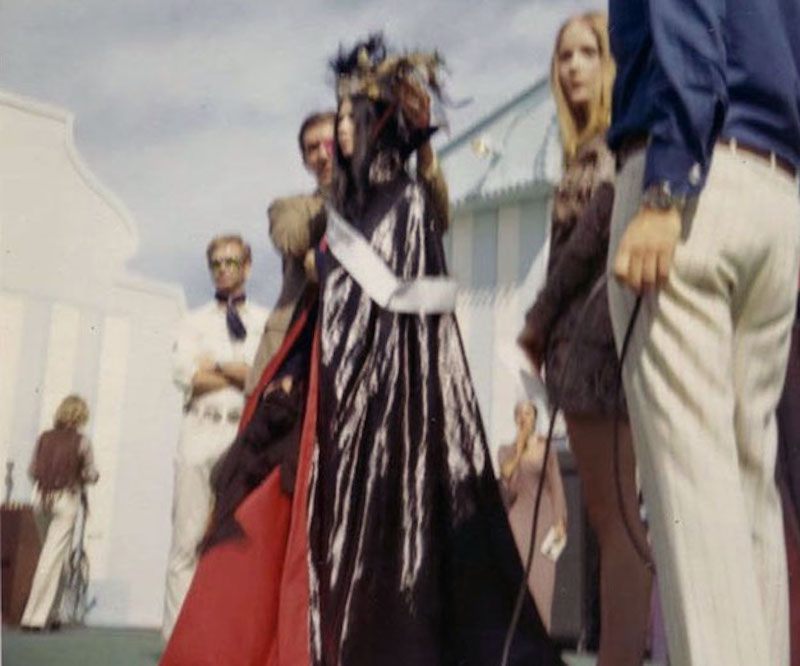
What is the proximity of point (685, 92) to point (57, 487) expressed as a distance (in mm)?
1367

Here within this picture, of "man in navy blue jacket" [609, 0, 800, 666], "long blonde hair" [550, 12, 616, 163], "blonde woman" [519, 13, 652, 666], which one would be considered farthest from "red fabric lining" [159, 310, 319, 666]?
"man in navy blue jacket" [609, 0, 800, 666]

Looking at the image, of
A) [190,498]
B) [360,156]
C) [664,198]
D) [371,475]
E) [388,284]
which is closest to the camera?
[664,198]

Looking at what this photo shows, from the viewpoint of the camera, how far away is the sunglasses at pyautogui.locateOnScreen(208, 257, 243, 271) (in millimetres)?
2463

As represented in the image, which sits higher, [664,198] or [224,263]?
[224,263]

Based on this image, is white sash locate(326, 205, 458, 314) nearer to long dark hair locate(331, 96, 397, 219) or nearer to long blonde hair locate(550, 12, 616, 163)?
long dark hair locate(331, 96, 397, 219)

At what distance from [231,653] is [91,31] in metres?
1.13

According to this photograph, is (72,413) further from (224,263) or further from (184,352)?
(224,263)

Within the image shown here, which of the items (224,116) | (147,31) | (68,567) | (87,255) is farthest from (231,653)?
(147,31)

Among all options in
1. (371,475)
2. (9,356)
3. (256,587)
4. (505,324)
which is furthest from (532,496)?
(9,356)

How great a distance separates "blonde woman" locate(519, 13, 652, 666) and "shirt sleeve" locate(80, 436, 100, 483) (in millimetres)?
752

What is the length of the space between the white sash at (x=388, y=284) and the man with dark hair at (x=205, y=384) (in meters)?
0.28

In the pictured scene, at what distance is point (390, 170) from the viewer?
7.75ft

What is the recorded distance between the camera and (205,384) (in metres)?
2.68

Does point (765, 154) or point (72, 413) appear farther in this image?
point (72, 413)
